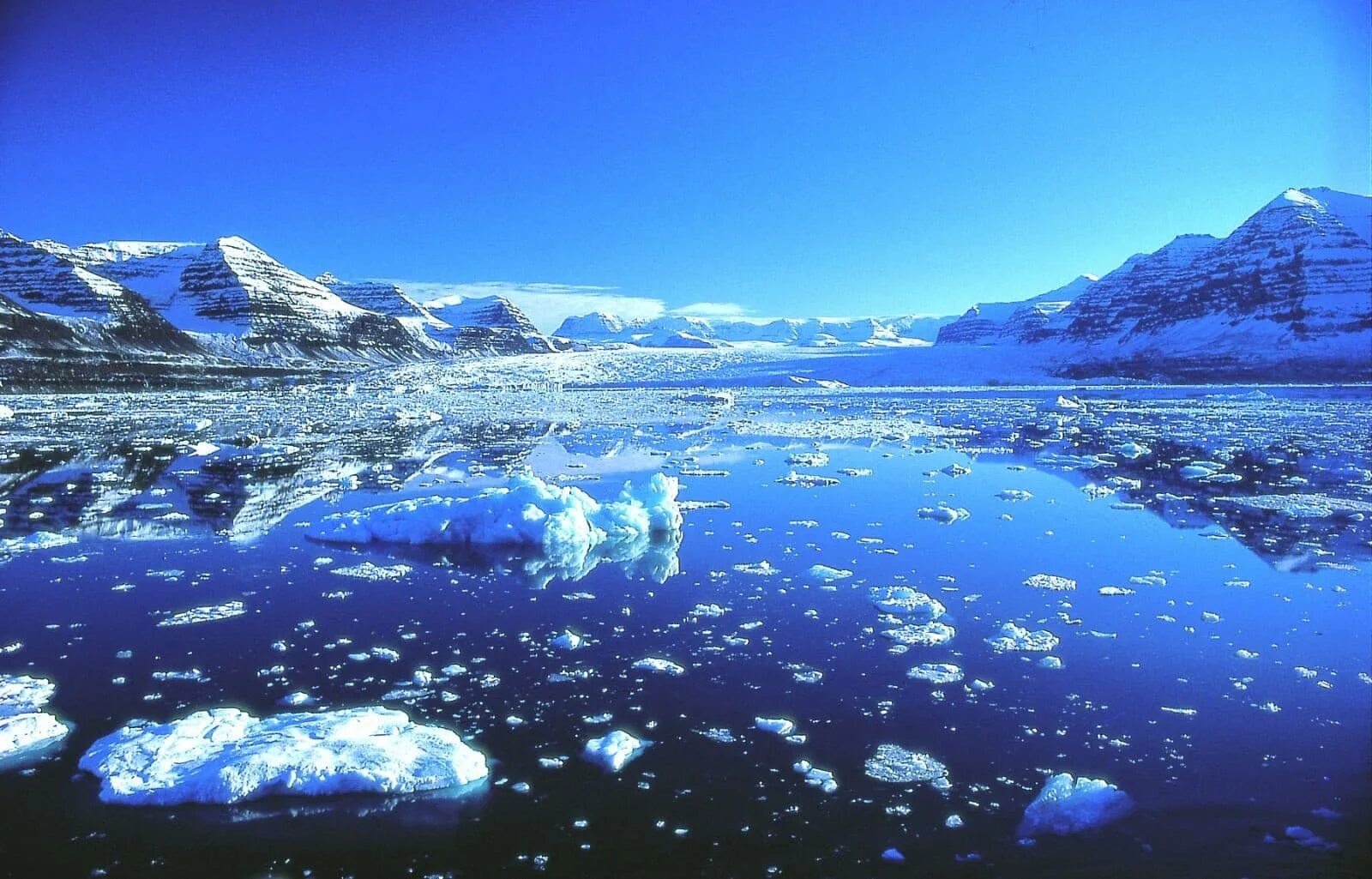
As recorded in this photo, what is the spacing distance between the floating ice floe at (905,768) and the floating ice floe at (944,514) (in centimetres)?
667

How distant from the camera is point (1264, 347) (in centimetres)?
6969

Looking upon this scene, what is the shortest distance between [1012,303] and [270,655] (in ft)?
562

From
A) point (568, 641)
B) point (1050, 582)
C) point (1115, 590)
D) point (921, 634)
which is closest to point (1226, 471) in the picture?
point (1115, 590)

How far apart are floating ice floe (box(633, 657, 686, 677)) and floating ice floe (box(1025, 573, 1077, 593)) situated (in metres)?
3.99

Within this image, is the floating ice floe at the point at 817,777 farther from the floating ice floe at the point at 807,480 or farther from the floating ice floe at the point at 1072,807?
the floating ice floe at the point at 807,480

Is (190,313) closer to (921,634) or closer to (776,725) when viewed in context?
(921,634)

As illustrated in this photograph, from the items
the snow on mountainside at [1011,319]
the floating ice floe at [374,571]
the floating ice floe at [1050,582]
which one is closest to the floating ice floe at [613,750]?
the floating ice floe at [374,571]

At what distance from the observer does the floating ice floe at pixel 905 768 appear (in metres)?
4.16

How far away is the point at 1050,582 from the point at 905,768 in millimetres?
4277

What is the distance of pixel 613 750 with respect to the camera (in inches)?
173

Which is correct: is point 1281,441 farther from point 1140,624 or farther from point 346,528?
point 346,528

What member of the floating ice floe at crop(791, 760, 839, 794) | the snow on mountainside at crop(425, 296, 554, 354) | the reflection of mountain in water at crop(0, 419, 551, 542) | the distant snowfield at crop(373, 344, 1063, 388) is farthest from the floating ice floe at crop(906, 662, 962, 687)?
the snow on mountainside at crop(425, 296, 554, 354)

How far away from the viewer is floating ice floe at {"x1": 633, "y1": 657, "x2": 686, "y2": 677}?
18.1ft

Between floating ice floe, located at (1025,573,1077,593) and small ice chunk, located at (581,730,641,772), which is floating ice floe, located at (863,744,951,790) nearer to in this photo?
small ice chunk, located at (581,730,641,772)
